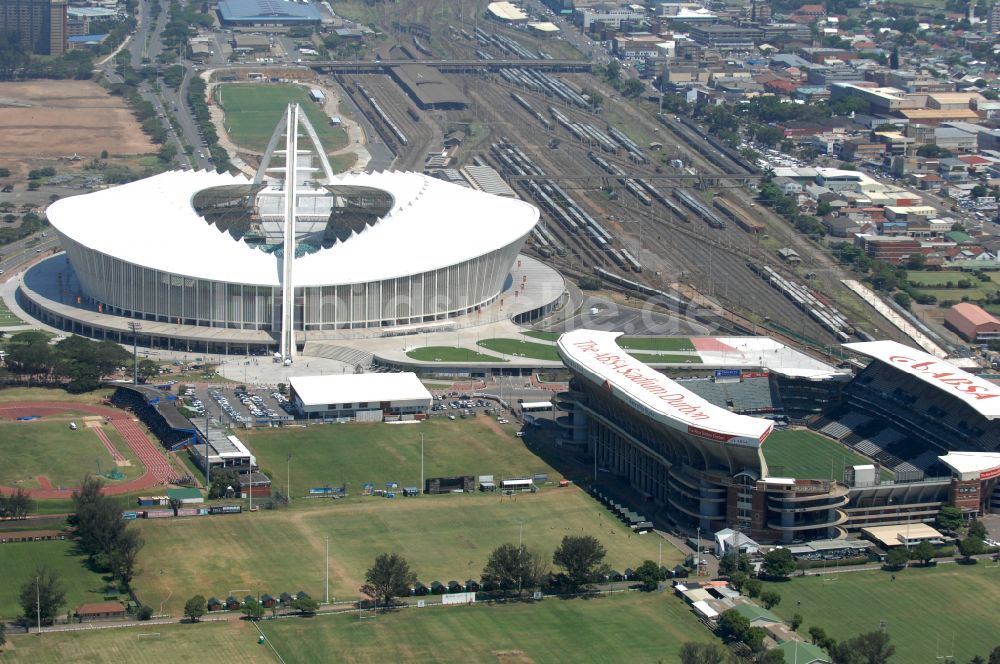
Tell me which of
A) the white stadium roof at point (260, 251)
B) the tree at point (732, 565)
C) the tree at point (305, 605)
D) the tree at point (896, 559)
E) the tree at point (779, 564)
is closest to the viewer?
the tree at point (305, 605)

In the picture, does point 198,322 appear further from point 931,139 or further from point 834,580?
point 931,139

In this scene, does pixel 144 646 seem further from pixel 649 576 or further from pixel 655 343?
pixel 655 343

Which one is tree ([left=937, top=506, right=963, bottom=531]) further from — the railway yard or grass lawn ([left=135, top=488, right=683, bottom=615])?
the railway yard

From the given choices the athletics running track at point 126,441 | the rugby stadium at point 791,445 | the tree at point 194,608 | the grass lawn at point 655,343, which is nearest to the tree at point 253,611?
the tree at point 194,608

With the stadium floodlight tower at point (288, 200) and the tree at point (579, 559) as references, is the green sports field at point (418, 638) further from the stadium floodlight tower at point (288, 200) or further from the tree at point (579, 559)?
the stadium floodlight tower at point (288, 200)

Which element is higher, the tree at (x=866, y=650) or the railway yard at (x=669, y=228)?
the tree at (x=866, y=650)

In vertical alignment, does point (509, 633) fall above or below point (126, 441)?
above

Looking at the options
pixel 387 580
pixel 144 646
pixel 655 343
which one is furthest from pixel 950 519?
pixel 144 646
